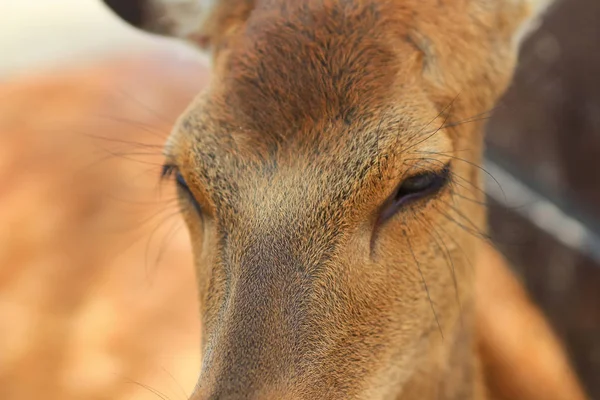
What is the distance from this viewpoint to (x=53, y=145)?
16.9 ft

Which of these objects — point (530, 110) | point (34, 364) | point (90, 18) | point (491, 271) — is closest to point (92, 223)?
point (34, 364)

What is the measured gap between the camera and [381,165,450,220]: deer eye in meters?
2.18

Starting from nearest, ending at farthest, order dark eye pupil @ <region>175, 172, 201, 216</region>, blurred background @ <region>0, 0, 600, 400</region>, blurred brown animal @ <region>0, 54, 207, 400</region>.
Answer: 1. dark eye pupil @ <region>175, 172, 201, 216</region>
2. blurred brown animal @ <region>0, 54, 207, 400</region>
3. blurred background @ <region>0, 0, 600, 400</region>

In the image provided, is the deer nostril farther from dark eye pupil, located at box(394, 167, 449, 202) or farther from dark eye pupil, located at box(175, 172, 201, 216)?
dark eye pupil, located at box(394, 167, 449, 202)

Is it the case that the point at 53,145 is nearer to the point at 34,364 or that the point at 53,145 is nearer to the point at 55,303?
the point at 55,303

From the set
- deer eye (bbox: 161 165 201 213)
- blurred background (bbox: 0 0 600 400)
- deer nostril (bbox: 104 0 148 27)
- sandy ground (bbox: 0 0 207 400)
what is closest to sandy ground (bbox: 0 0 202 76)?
sandy ground (bbox: 0 0 207 400)

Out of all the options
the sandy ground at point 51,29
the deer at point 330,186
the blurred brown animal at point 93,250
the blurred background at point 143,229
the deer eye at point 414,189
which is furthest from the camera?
the sandy ground at point 51,29

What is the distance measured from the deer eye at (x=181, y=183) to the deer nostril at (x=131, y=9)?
866 millimetres

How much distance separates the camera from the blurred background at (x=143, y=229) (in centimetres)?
418

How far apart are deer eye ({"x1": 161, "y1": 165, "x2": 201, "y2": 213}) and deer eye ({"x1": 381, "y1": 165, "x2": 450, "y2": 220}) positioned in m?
0.61

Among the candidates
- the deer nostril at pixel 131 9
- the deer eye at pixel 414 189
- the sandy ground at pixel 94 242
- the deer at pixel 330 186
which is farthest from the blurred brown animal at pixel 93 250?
the deer eye at pixel 414 189

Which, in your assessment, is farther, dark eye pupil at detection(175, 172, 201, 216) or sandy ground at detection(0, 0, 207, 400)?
sandy ground at detection(0, 0, 207, 400)

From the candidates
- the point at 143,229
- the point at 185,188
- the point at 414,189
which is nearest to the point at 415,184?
the point at 414,189

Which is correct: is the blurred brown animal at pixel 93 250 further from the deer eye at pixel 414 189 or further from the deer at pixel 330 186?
the deer eye at pixel 414 189
